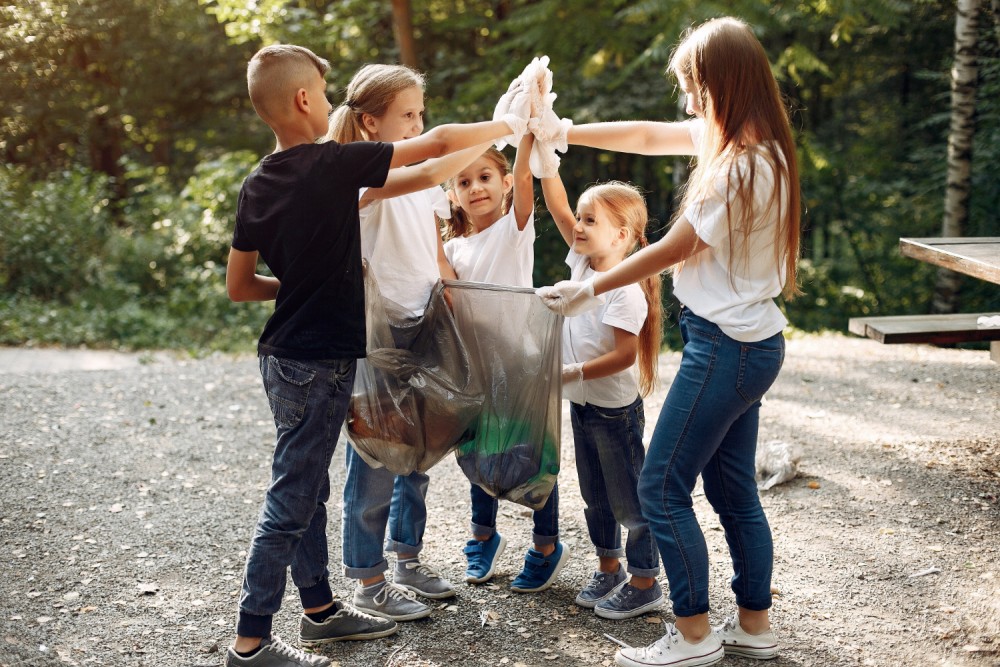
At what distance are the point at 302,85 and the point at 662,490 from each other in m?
1.42

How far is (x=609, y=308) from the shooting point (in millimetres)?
2713

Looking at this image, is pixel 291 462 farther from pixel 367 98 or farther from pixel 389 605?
pixel 367 98

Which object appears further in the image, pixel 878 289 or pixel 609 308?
pixel 878 289

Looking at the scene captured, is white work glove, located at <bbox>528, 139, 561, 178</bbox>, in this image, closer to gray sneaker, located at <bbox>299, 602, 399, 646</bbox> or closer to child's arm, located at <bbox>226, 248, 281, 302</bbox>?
child's arm, located at <bbox>226, 248, 281, 302</bbox>

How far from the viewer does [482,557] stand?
3197 mm

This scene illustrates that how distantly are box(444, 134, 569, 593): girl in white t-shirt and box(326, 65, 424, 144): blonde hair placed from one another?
0.30 meters

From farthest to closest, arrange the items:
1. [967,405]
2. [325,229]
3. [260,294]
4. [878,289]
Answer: [878,289] < [967,405] < [260,294] < [325,229]

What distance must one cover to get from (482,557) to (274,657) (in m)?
0.91

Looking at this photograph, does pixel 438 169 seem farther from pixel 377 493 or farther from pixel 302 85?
pixel 377 493

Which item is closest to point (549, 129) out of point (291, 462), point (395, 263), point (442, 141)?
point (442, 141)

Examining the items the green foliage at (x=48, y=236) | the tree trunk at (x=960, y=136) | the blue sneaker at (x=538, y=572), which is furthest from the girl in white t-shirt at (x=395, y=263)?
the green foliage at (x=48, y=236)

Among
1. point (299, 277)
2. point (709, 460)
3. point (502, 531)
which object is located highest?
point (299, 277)

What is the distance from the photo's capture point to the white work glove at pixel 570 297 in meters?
2.44

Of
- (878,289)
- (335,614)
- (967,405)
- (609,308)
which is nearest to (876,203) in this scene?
(878,289)
